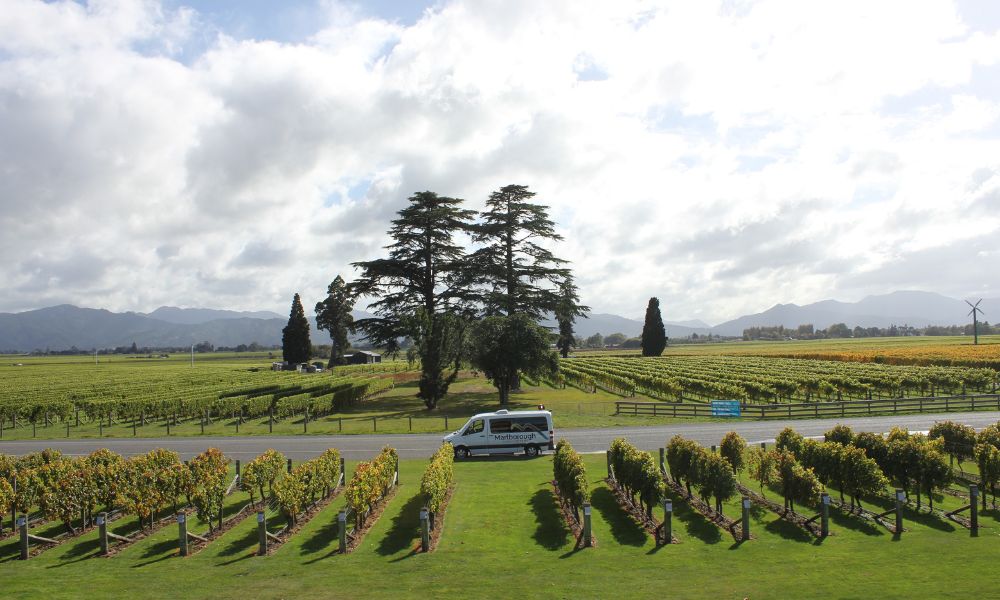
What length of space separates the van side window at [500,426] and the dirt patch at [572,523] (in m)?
6.88

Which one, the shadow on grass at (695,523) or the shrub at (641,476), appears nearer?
the shadow on grass at (695,523)

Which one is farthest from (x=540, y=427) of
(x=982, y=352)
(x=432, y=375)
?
(x=982, y=352)

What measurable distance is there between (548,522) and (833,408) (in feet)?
98.6

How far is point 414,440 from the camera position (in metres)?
31.5

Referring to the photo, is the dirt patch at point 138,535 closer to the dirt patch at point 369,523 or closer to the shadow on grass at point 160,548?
the shadow on grass at point 160,548

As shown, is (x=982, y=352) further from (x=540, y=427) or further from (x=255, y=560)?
(x=255, y=560)

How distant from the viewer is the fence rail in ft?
126

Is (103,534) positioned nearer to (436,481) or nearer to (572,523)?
(436,481)

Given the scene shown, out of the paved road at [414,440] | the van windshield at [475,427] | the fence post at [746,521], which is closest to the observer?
the fence post at [746,521]

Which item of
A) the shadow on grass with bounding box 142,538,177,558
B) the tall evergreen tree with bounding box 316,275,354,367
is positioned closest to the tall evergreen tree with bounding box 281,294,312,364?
the tall evergreen tree with bounding box 316,275,354,367

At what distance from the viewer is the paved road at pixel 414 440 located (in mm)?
28766

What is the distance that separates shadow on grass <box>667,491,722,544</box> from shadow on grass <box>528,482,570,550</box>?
315 cm

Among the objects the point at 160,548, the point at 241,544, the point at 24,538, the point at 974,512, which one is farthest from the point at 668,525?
the point at 24,538

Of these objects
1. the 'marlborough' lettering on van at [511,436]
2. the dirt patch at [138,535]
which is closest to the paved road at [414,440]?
the 'marlborough' lettering on van at [511,436]
